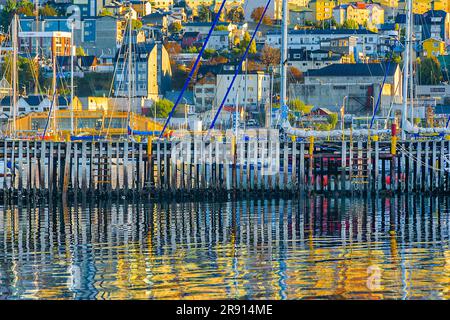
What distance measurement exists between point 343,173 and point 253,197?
4.76 m

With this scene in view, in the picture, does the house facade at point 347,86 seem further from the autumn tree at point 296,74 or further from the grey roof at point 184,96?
the grey roof at point 184,96

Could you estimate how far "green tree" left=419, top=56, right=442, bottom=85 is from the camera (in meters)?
172

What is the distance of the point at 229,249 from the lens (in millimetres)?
49750

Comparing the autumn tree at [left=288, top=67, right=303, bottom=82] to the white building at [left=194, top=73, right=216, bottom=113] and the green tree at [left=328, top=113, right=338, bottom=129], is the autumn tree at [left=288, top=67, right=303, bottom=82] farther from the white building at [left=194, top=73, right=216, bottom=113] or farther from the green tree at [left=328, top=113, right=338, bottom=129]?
the green tree at [left=328, top=113, right=338, bottom=129]

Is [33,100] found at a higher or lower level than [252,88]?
lower

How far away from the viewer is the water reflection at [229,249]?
133 ft

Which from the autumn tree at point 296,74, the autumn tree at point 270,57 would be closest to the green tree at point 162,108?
the autumn tree at point 296,74

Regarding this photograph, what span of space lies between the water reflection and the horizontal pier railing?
1612mm

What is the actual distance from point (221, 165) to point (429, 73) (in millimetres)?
107632

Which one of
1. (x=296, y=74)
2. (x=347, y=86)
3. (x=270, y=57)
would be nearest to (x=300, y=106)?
(x=347, y=86)

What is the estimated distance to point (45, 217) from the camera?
205 ft

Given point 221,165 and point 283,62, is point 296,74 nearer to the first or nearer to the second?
point 283,62

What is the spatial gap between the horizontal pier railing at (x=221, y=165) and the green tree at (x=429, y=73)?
9740 centimetres
